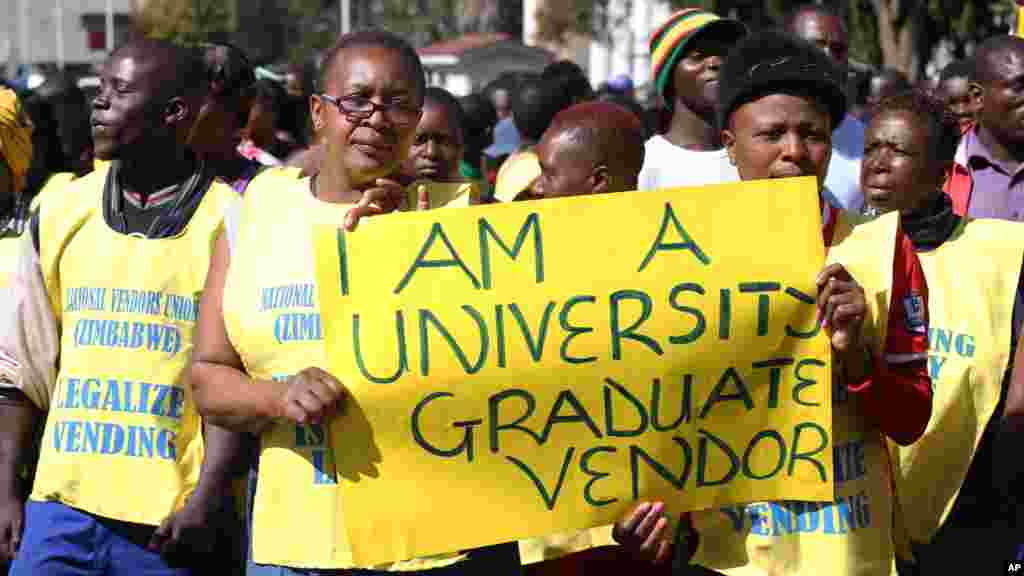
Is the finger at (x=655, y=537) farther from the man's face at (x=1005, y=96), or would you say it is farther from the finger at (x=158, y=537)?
the man's face at (x=1005, y=96)

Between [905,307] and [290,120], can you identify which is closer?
[905,307]

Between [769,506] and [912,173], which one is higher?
[912,173]

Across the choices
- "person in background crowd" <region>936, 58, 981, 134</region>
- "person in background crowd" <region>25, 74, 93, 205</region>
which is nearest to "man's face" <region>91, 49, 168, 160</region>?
"person in background crowd" <region>25, 74, 93, 205</region>

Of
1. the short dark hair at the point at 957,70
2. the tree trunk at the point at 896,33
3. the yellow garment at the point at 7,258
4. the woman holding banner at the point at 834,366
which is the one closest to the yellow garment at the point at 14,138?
the yellow garment at the point at 7,258

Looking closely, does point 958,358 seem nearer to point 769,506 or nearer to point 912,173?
point 912,173

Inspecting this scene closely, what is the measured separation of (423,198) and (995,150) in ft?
9.29

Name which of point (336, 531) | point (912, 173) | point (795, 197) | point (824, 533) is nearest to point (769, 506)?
point (824, 533)

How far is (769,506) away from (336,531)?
917 millimetres

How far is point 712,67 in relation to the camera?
18.7 feet

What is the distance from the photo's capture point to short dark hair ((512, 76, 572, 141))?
27.4ft

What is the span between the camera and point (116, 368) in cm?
408

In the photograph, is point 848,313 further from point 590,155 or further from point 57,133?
point 57,133

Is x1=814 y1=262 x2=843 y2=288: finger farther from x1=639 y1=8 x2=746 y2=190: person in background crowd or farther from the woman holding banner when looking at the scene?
x1=639 y1=8 x2=746 y2=190: person in background crowd

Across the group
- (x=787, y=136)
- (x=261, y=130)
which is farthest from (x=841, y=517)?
(x=261, y=130)
